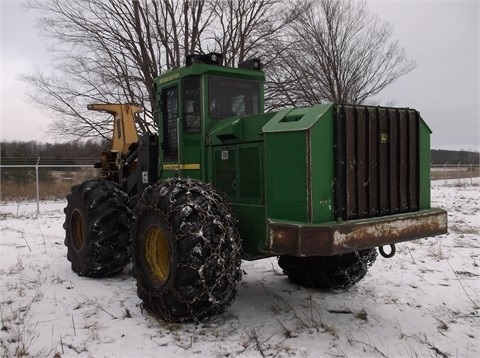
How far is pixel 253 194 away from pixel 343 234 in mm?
1354

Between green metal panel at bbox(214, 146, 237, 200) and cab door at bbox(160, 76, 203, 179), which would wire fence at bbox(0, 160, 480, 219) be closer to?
cab door at bbox(160, 76, 203, 179)

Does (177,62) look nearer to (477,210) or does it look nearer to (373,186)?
(477,210)

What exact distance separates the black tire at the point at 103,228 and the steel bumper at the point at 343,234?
2.90m

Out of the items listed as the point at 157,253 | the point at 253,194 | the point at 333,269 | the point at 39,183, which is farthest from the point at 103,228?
the point at 39,183

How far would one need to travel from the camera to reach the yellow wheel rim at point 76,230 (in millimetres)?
6971

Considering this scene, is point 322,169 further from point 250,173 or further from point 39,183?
point 39,183

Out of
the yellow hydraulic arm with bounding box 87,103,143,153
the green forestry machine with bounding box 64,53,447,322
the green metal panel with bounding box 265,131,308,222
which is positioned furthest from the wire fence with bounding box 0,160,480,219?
the green metal panel with bounding box 265,131,308,222

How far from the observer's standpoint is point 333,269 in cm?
580

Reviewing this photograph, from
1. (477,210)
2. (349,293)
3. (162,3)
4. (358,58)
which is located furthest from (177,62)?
(349,293)

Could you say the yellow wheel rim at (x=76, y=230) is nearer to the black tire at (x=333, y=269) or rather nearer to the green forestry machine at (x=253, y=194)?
the green forestry machine at (x=253, y=194)

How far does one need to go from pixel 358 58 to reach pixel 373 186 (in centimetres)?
1470

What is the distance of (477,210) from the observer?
13.9 metres

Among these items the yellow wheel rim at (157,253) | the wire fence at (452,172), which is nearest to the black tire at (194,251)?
the yellow wheel rim at (157,253)

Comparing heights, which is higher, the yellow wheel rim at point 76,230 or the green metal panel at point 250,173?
the green metal panel at point 250,173
